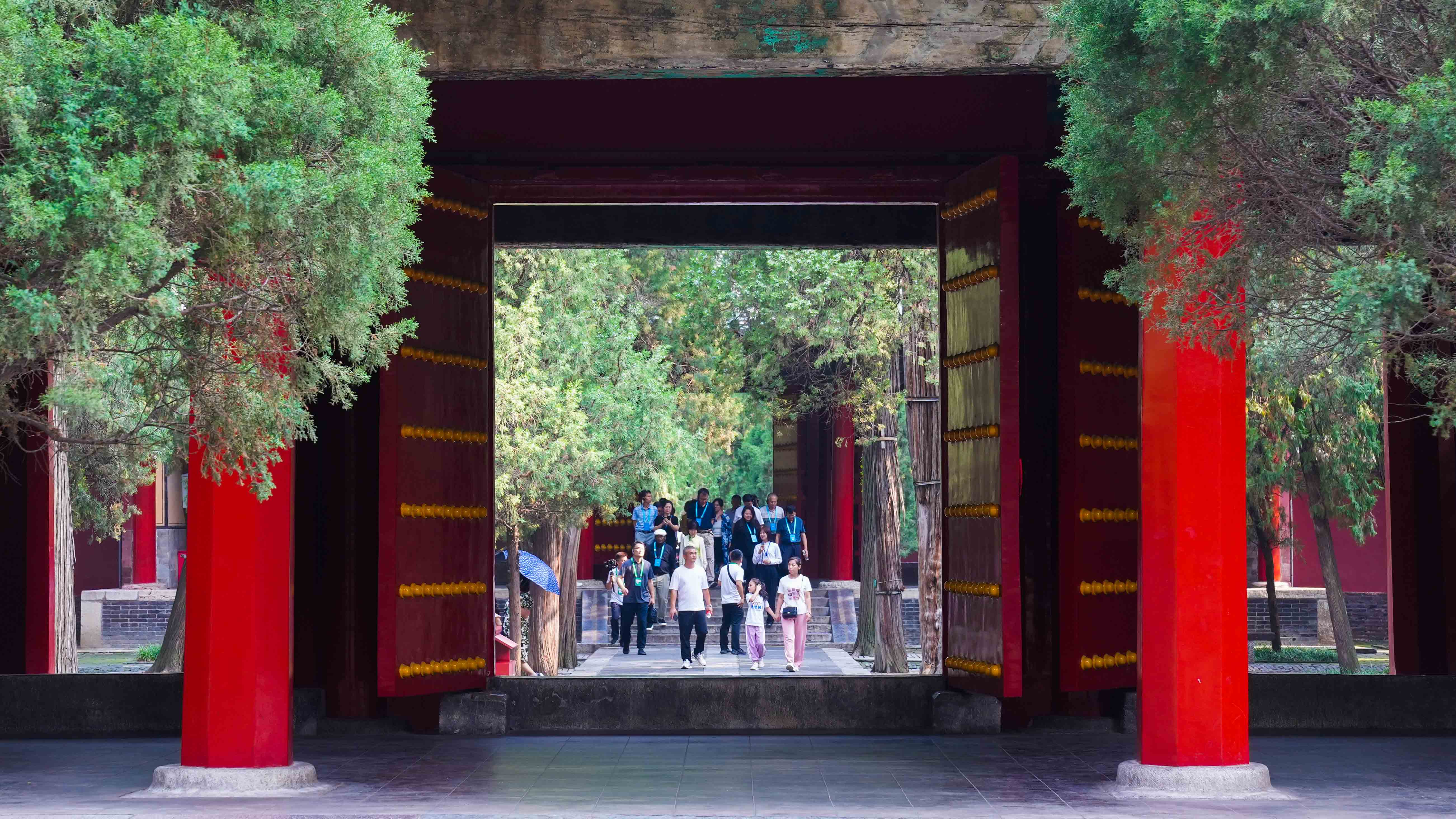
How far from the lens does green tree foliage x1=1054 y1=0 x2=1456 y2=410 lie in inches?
203

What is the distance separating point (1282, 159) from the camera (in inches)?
234

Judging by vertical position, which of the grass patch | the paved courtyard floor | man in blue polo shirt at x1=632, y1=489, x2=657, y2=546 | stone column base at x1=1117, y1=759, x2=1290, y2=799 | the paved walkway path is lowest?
the grass patch

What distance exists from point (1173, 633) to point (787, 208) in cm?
510

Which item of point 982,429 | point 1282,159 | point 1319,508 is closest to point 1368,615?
point 1319,508

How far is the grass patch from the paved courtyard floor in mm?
11744

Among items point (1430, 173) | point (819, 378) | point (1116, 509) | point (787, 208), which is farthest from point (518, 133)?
point (819, 378)

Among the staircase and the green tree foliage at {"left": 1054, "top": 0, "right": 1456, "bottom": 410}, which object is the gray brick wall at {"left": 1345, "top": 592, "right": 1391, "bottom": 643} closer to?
the staircase

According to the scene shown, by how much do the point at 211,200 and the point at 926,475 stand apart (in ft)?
40.5

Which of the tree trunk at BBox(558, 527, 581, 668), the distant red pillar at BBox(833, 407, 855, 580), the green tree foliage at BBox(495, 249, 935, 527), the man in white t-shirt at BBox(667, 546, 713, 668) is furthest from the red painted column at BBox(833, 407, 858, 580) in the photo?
the man in white t-shirt at BBox(667, 546, 713, 668)

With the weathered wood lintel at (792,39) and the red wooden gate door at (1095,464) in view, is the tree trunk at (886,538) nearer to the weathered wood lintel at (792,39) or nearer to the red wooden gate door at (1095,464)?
the red wooden gate door at (1095,464)

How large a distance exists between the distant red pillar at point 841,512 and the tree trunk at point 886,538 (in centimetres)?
587

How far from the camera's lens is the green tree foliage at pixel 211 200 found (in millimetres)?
5168

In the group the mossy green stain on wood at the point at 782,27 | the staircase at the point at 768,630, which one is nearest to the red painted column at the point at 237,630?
the mossy green stain on wood at the point at 782,27

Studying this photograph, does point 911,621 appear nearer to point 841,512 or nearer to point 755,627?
point 841,512
